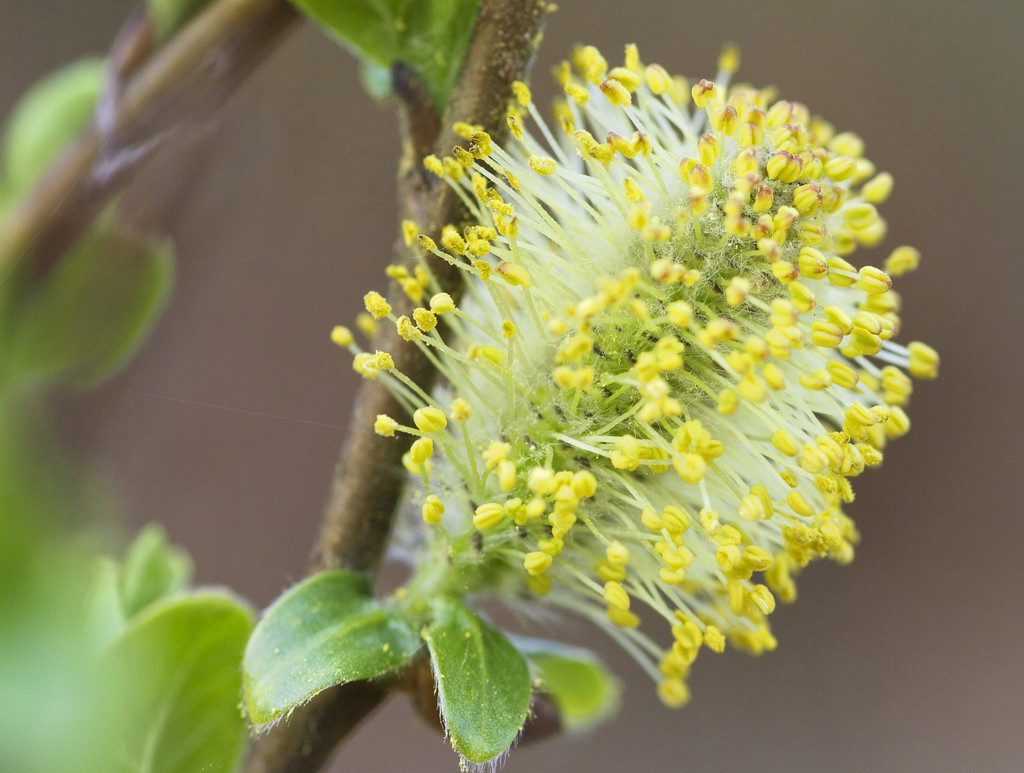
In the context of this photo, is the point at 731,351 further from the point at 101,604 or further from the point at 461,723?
the point at 101,604

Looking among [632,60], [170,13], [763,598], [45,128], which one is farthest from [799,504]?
[45,128]

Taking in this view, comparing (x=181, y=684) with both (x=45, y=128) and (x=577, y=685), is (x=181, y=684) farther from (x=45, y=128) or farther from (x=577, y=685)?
(x=45, y=128)

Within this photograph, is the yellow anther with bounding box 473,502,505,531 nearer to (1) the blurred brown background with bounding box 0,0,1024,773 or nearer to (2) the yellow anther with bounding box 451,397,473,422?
(2) the yellow anther with bounding box 451,397,473,422

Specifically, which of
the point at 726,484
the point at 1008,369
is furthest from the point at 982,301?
the point at 726,484

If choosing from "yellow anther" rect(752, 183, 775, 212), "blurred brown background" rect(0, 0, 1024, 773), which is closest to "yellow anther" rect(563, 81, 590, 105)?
"yellow anther" rect(752, 183, 775, 212)

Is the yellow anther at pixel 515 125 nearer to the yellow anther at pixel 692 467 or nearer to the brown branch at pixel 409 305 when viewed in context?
the brown branch at pixel 409 305

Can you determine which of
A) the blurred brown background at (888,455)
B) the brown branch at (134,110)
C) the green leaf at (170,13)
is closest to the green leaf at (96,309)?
the brown branch at (134,110)
